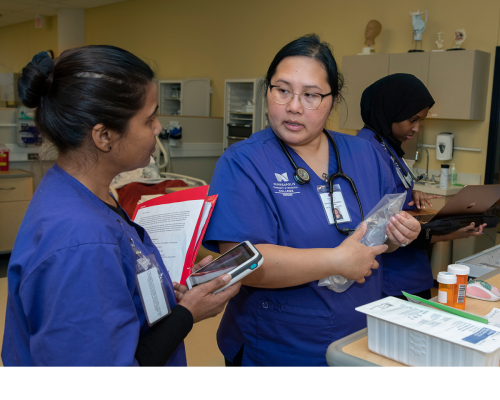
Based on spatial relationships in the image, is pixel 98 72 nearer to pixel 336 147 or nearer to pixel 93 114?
pixel 93 114

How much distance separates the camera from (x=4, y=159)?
4449 mm

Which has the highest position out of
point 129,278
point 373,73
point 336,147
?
point 373,73

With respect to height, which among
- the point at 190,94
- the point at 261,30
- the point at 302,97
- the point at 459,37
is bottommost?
the point at 302,97

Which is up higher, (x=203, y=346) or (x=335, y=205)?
(x=335, y=205)

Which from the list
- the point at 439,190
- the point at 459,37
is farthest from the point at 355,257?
the point at 459,37

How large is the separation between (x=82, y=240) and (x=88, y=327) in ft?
0.48

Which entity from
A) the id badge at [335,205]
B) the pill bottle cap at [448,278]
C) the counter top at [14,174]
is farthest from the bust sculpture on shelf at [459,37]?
the counter top at [14,174]

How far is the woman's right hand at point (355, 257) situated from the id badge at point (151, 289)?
484 mm

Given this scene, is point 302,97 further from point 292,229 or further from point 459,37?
point 459,37

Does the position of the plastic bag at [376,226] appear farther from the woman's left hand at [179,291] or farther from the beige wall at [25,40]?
the beige wall at [25,40]

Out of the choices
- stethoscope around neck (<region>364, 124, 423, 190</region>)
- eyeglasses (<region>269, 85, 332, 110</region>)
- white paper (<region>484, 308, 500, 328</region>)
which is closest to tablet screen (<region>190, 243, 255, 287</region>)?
eyeglasses (<region>269, 85, 332, 110</region>)

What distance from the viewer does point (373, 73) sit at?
444 cm

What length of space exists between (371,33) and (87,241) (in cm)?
453

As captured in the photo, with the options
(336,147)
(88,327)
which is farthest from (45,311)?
(336,147)
